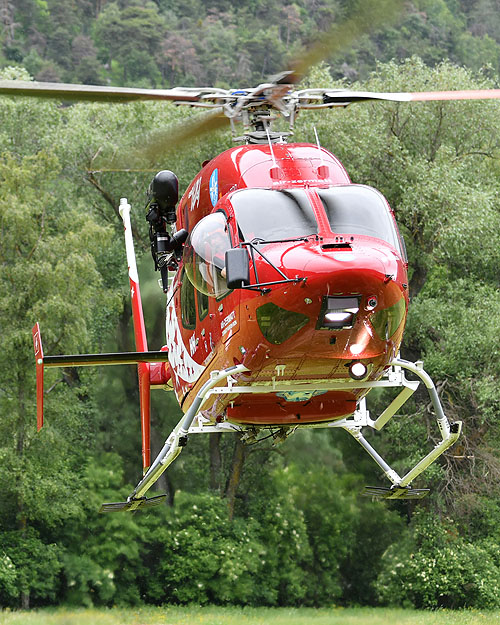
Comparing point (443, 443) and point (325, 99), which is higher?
point (325, 99)

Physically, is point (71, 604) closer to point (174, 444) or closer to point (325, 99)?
→ point (174, 444)

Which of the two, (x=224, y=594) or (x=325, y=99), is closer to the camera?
(x=325, y=99)

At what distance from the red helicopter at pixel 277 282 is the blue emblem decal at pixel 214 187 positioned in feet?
0.06

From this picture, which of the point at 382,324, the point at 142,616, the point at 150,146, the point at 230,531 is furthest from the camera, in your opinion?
the point at 230,531

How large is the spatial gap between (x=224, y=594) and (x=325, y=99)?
14.3m

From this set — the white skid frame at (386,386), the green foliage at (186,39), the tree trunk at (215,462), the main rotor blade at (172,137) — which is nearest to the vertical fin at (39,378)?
the white skid frame at (386,386)

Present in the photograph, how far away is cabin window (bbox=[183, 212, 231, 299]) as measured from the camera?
7949 mm

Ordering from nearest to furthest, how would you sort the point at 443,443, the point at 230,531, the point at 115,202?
the point at 443,443
the point at 230,531
the point at 115,202

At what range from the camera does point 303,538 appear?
72.4 feet

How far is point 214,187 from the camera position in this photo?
912 cm

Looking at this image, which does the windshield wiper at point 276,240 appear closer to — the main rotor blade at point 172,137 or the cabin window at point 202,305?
the cabin window at point 202,305

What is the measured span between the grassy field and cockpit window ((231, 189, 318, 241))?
878 cm

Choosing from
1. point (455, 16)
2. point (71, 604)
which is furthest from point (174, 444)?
point (455, 16)

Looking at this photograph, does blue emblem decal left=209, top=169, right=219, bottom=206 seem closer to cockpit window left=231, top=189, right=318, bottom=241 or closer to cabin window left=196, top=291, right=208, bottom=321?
cabin window left=196, top=291, right=208, bottom=321
